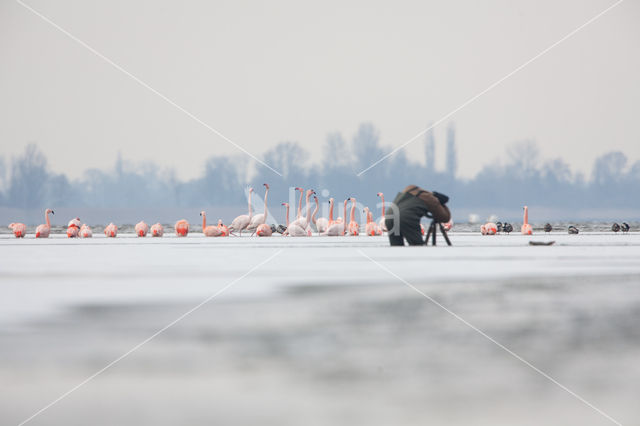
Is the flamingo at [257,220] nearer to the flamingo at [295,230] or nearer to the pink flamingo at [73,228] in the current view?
the flamingo at [295,230]

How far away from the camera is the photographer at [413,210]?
16.8 meters

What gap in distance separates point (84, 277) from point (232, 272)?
6.18 ft

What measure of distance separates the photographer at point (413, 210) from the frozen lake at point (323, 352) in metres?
8.71

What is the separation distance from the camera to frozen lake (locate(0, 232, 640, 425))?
2996mm

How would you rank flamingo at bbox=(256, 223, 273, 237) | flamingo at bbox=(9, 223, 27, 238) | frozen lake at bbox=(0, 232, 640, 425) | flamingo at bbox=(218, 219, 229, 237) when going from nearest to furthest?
frozen lake at bbox=(0, 232, 640, 425)
flamingo at bbox=(9, 223, 27, 238)
flamingo at bbox=(256, 223, 273, 237)
flamingo at bbox=(218, 219, 229, 237)

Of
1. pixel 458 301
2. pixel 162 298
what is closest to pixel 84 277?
pixel 162 298

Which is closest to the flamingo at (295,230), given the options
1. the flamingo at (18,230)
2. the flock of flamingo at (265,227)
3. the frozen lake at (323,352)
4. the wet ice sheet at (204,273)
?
the flock of flamingo at (265,227)

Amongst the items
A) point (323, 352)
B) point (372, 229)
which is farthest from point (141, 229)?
point (323, 352)

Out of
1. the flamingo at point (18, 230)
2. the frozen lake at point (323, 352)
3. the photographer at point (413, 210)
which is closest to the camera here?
the frozen lake at point (323, 352)

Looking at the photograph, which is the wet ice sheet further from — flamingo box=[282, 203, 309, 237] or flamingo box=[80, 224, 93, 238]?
flamingo box=[282, 203, 309, 237]

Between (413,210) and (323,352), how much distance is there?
1296cm

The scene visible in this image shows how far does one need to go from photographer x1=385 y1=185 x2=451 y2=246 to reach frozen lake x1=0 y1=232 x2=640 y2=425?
871 centimetres

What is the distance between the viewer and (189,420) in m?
2.85

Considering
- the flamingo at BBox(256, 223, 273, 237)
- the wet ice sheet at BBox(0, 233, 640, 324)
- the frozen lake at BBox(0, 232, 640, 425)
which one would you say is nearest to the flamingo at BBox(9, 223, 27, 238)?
the flamingo at BBox(256, 223, 273, 237)
